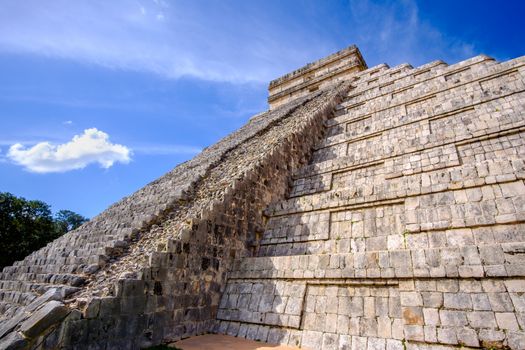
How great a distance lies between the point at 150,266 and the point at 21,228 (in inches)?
730

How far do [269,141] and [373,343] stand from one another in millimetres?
7393

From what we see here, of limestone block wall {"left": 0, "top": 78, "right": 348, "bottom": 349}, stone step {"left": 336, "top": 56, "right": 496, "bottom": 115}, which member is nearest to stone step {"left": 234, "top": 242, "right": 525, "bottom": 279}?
limestone block wall {"left": 0, "top": 78, "right": 348, "bottom": 349}

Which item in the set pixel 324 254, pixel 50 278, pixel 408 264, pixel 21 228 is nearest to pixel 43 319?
pixel 50 278

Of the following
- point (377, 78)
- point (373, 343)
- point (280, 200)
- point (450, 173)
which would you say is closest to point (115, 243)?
point (280, 200)

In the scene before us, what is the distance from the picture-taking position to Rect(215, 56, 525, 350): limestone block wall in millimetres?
3973

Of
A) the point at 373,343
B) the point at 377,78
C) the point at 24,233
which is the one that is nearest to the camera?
the point at 373,343

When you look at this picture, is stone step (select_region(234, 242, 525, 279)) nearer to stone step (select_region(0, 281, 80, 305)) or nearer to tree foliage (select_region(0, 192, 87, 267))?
stone step (select_region(0, 281, 80, 305))

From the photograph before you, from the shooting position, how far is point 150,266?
16.9ft

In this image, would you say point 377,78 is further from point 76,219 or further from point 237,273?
point 76,219

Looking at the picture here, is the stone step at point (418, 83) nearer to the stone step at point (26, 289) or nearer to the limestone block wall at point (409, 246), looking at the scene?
the limestone block wall at point (409, 246)

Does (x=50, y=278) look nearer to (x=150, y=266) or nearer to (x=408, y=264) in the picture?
(x=150, y=266)

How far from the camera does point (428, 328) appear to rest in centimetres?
399

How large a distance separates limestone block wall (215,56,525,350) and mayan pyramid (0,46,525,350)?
0.02 meters

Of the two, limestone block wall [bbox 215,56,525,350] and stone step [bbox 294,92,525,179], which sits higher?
stone step [bbox 294,92,525,179]
